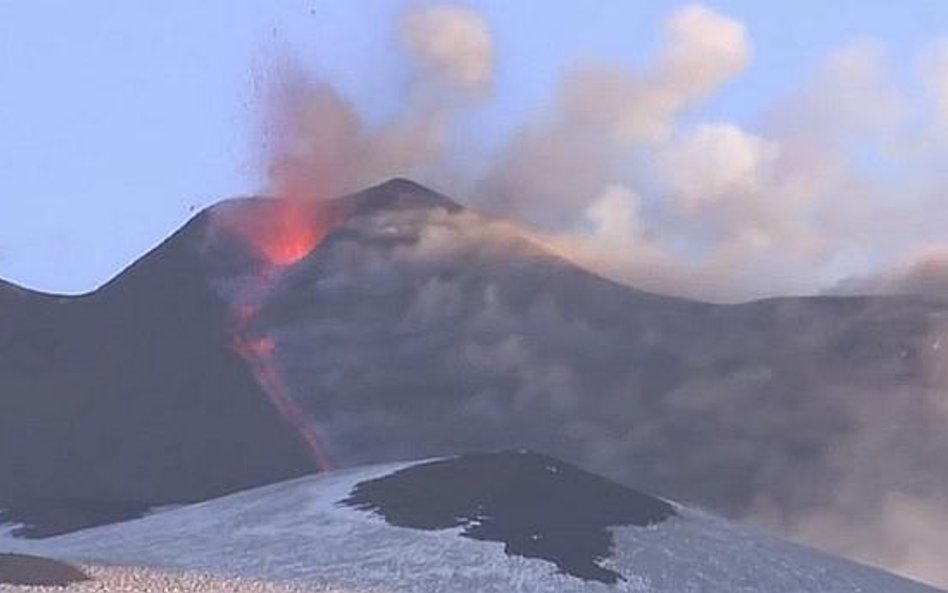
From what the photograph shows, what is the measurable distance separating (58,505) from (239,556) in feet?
80.7

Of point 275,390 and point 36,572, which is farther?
point 275,390

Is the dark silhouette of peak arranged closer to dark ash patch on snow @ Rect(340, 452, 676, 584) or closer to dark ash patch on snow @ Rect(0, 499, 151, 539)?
dark ash patch on snow @ Rect(0, 499, 151, 539)

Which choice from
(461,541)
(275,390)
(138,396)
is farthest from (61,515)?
(138,396)

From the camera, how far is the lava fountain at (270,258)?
110 m

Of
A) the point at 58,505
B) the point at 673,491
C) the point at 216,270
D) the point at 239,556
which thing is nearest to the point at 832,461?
the point at 673,491

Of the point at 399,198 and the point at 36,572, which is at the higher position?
the point at 399,198

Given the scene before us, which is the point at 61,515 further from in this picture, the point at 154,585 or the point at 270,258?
the point at 270,258

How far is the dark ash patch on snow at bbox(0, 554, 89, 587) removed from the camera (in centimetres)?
5403

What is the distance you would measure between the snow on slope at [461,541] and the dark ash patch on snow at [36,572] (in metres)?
5.05

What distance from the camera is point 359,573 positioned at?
62188 millimetres

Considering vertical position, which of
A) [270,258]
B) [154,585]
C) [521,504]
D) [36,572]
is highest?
[270,258]

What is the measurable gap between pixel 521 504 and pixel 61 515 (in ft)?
70.6

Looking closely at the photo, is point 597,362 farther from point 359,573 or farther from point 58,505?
point 359,573

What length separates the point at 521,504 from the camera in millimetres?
69125
